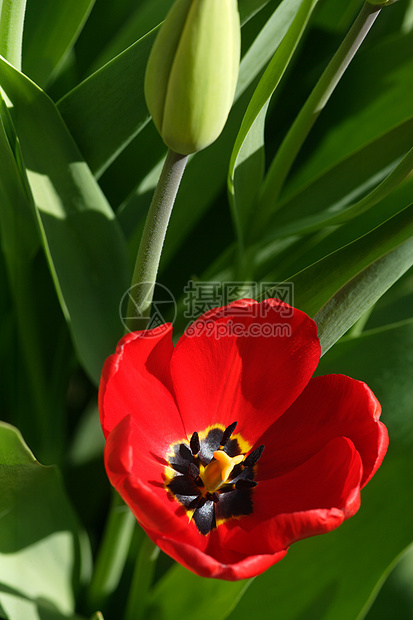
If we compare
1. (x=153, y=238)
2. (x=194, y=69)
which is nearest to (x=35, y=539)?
(x=153, y=238)

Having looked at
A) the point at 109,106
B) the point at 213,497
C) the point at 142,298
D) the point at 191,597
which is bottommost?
the point at 191,597

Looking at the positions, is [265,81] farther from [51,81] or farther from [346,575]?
[346,575]

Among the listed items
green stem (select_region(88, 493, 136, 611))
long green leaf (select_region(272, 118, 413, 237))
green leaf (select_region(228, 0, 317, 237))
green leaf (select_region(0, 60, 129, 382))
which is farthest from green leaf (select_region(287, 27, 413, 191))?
green stem (select_region(88, 493, 136, 611))

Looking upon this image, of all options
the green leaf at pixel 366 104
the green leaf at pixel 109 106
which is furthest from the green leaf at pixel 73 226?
the green leaf at pixel 366 104

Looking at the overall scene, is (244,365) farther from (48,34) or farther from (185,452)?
(48,34)

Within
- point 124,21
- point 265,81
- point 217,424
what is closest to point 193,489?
point 217,424

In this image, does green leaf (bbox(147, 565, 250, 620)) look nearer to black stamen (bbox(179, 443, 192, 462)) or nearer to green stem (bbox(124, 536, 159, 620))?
green stem (bbox(124, 536, 159, 620))

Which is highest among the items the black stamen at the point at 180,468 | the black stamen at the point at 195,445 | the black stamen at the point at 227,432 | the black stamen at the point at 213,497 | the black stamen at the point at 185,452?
the black stamen at the point at 227,432

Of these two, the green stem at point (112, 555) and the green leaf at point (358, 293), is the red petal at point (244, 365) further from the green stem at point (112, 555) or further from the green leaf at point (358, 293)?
the green stem at point (112, 555)
